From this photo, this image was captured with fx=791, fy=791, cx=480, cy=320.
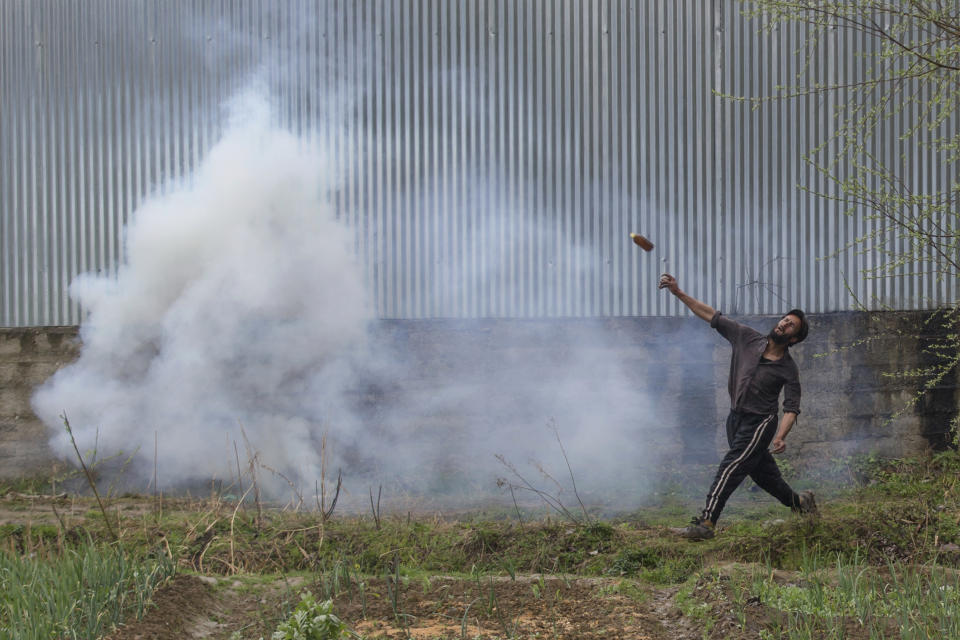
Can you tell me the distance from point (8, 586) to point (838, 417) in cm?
743

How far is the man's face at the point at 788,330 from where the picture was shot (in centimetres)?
558

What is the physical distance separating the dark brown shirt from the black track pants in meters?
0.10

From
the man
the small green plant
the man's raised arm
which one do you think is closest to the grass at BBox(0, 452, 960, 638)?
the man

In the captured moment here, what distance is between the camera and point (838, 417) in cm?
822

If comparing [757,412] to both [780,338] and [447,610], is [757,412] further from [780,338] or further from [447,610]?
[447,610]

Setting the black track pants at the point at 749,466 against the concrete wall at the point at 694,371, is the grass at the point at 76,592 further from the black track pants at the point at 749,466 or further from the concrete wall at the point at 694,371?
the concrete wall at the point at 694,371

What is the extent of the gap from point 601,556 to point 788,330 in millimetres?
2058

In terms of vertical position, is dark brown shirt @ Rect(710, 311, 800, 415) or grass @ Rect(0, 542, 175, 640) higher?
dark brown shirt @ Rect(710, 311, 800, 415)

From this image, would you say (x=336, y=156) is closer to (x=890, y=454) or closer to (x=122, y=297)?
(x=122, y=297)

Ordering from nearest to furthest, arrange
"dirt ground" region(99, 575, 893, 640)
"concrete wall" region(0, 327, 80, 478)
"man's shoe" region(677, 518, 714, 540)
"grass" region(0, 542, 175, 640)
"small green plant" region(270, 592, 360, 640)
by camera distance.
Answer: "small green plant" region(270, 592, 360, 640) < "grass" region(0, 542, 175, 640) < "dirt ground" region(99, 575, 893, 640) < "man's shoe" region(677, 518, 714, 540) < "concrete wall" region(0, 327, 80, 478)

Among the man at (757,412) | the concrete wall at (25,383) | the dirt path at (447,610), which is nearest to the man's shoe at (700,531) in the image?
the man at (757,412)

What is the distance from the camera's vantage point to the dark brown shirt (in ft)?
18.5

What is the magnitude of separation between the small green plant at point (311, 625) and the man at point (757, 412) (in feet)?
10.0

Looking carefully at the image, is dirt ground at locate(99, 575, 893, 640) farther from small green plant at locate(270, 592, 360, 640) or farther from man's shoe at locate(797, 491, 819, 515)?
man's shoe at locate(797, 491, 819, 515)
